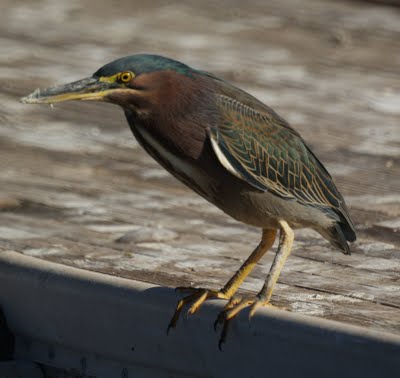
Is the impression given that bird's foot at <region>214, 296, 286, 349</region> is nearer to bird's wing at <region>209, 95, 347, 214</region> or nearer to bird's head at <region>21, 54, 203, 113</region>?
bird's wing at <region>209, 95, 347, 214</region>

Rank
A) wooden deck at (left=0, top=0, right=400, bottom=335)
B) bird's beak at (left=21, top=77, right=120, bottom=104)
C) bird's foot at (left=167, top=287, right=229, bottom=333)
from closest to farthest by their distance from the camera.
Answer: bird's beak at (left=21, top=77, right=120, bottom=104) → bird's foot at (left=167, top=287, right=229, bottom=333) → wooden deck at (left=0, top=0, right=400, bottom=335)

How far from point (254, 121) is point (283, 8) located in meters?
5.66

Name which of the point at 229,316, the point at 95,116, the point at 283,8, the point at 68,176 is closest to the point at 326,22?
the point at 283,8

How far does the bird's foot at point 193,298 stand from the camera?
4090mm

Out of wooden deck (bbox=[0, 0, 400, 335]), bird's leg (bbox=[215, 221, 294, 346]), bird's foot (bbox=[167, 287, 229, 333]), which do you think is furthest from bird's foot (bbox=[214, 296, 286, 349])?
wooden deck (bbox=[0, 0, 400, 335])

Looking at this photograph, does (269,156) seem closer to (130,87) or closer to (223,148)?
(223,148)

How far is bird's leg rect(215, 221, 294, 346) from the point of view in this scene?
3972 millimetres

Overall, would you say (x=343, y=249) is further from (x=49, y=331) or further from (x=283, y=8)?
(x=283, y=8)

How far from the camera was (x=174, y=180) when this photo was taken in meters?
6.32

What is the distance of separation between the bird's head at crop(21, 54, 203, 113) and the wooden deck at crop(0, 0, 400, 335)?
915 millimetres

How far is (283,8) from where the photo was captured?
9.78 meters

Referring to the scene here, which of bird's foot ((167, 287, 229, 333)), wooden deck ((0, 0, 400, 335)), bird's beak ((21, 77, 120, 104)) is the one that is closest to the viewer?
bird's beak ((21, 77, 120, 104))

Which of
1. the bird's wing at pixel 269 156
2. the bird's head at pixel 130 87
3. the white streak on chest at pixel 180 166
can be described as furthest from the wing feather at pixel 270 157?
the bird's head at pixel 130 87

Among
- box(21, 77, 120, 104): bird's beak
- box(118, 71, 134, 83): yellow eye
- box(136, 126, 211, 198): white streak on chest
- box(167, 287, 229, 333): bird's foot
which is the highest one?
box(118, 71, 134, 83): yellow eye
